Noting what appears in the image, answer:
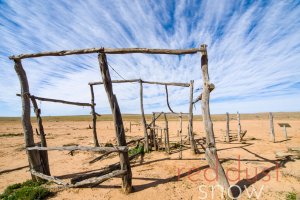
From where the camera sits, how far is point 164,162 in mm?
9656

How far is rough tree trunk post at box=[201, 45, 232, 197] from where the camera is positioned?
573 cm

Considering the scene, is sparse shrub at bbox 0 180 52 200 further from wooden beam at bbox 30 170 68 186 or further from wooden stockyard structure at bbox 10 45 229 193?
wooden stockyard structure at bbox 10 45 229 193

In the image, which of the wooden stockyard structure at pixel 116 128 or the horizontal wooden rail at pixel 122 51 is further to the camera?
the horizontal wooden rail at pixel 122 51

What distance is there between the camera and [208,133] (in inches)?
241

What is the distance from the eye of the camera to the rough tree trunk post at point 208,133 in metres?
5.73

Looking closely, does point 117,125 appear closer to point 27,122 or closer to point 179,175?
point 179,175

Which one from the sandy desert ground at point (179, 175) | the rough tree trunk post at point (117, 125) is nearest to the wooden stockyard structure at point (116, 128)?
the rough tree trunk post at point (117, 125)

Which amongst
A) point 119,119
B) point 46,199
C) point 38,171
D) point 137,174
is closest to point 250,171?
point 137,174

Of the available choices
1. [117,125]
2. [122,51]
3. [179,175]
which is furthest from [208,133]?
[122,51]

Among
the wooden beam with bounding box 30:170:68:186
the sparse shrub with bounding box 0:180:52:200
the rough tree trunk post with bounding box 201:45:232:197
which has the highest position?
the rough tree trunk post with bounding box 201:45:232:197

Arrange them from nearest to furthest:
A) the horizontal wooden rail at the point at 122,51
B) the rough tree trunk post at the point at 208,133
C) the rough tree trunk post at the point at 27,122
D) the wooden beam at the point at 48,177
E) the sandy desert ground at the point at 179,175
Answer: the rough tree trunk post at the point at 208,133 → the sandy desert ground at the point at 179,175 → the horizontal wooden rail at the point at 122,51 → the wooden beam at the point at 48,177 → the rough tree trunk post at the point at 27,122

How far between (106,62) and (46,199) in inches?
185

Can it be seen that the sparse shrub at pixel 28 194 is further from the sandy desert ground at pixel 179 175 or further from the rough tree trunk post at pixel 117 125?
the rough tree trunk post at pixel 117 125

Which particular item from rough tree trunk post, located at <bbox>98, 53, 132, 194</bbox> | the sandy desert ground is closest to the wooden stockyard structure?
rough tree trunk post, located at <bbox>98, 53, 132, 194</bbox>
